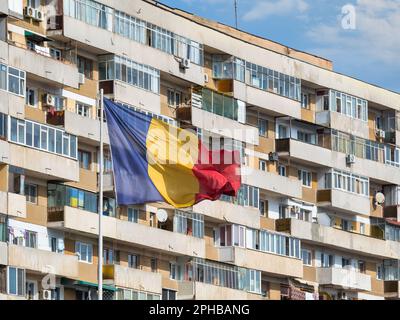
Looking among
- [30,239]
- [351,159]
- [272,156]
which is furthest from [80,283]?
[351,159]

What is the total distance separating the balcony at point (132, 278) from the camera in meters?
60.5

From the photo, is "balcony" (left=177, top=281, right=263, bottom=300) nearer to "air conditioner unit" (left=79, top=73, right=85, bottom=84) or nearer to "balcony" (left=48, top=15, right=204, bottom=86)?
"balcony" (left=48, top=15, right=204, bottom=86)

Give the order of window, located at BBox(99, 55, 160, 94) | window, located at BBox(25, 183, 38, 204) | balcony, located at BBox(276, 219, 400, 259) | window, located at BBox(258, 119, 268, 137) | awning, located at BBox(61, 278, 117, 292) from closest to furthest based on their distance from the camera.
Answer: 1. window, located at BBox(25, 183, 38, 204)
2. awning, located at BBox(61, 278, 117, 292)
3. window, located at BBox(99, 55, 160, 94)
4. window, located at BBox(258, 119, 268, 137)
5. balcony, located at BBox(276, 219, 400, 259)

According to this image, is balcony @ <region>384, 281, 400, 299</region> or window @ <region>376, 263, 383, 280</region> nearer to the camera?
balcony @ <region>384, 281, 400, 299</region>

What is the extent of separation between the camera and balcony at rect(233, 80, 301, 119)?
71562mm

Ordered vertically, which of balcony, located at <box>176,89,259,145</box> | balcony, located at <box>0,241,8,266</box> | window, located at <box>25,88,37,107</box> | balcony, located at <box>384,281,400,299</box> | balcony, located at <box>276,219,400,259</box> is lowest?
balcony, located at <box>0,241,8,266</box>

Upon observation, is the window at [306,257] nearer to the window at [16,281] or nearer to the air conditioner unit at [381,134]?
the air conditioner unit at [381,134]

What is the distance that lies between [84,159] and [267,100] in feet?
48.9

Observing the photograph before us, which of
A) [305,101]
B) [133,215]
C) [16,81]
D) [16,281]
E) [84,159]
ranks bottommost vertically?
[16,281]

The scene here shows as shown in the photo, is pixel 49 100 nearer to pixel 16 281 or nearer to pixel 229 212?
pixel 16 281

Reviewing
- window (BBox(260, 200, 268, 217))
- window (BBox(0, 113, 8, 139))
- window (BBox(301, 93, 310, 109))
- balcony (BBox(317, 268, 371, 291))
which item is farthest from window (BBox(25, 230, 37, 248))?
window (BBox(301, 93, 310, 109))

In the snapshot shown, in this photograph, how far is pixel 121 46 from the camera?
63156 mm

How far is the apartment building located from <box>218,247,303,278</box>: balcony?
0.08 metres
